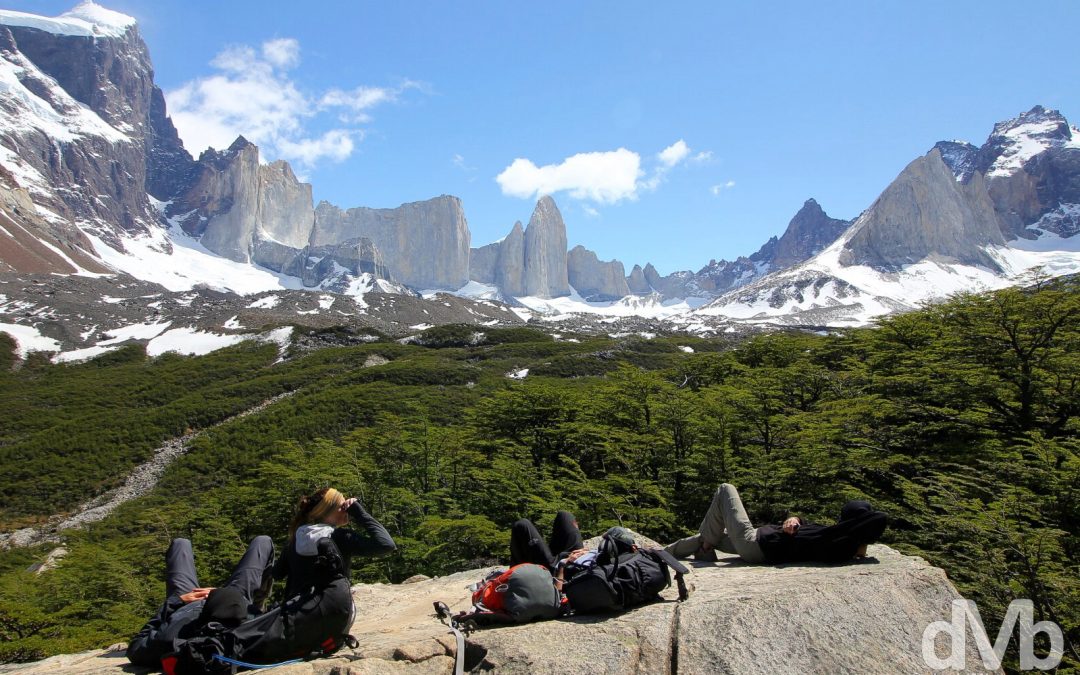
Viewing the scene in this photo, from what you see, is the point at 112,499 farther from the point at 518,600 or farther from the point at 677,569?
the point at 677,569

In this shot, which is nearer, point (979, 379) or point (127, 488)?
point (979, 379)

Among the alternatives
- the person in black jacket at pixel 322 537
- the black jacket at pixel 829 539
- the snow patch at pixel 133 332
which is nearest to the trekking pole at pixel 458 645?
the person in black jacket at pixel 322 537

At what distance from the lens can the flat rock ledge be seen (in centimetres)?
381

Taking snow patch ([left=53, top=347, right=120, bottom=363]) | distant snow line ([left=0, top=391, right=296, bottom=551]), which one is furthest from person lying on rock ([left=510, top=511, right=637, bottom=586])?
snow patch ([left=53, top=347, right=120, bottom=363])

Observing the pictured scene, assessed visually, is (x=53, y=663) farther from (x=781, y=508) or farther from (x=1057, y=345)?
(x=1057, y=345)

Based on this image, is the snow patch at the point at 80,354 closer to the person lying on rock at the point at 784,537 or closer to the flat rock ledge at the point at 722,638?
the flat rock ledge at the point at 722,638

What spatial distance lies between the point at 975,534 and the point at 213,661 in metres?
7.56

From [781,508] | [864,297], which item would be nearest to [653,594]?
[781,508]

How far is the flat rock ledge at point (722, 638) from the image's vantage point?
150 inches

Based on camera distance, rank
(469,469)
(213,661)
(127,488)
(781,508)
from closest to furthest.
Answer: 1. (213,661)
2. (781,508)
3. (469,469)
4. (127,488)

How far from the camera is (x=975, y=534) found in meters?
6.38

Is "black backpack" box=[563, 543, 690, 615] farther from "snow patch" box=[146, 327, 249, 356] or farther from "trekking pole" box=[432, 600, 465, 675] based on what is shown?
"snow patch" box=[146, 327, 249, 356]

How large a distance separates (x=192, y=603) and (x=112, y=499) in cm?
2870

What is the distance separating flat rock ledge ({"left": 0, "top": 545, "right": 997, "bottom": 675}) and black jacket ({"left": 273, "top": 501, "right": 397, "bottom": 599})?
67cm
